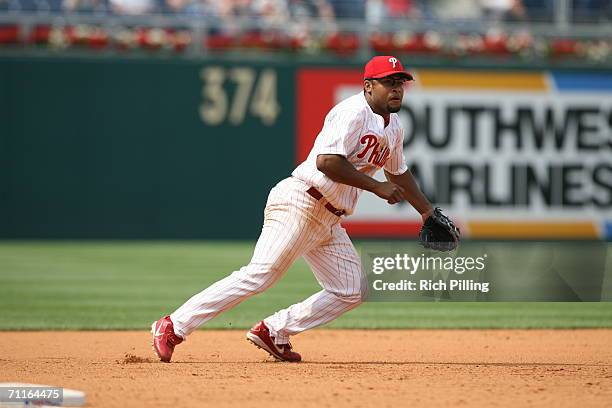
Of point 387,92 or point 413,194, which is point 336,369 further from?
point 387,92

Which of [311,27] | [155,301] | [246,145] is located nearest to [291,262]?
[155,301]

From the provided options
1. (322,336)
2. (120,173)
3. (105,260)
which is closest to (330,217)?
(322,336)

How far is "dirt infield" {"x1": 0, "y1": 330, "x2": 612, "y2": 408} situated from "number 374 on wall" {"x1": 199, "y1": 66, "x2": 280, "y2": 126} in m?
8.55

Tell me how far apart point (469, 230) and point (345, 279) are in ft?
34.7

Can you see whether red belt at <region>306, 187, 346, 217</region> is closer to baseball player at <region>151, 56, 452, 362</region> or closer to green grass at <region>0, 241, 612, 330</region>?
baseball player at <region>151, 56, 452, 362</region>

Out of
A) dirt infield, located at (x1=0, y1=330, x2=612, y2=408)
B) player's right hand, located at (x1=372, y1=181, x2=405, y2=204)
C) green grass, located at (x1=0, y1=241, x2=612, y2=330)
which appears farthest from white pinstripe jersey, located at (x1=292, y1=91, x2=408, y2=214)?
green grass, located at (x1=0, y1=241, x2=612, y2=330)

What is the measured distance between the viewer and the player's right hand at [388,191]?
235 inches

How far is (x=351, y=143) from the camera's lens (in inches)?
240

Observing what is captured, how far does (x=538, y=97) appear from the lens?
1711cm

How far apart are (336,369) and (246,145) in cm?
1067

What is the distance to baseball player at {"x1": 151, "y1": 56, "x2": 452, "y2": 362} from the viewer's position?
606cm

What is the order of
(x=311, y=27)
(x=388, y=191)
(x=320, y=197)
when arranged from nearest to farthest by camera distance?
(x=388, y=191) → (x=320, y=197) → (x=311, y=27)

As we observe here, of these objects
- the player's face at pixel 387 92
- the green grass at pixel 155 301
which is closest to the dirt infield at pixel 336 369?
the green grass at pixel 155 301

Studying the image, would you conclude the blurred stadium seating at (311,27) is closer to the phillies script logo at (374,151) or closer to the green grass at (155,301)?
the green grass at (155,301)
